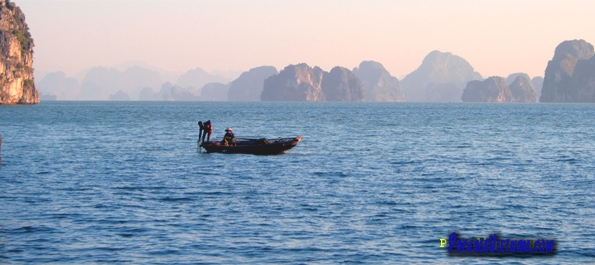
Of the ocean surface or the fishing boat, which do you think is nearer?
the ocean surface

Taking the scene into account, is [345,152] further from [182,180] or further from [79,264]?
[79,264]

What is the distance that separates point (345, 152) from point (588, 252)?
33.7 metres

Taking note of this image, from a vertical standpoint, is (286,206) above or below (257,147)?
below

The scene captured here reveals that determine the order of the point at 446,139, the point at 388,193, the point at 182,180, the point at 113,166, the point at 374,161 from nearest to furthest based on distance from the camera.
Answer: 1. the point at 388,193
2. the point at 182,180
3. the point at 113,166
4. the point at 374,161
5. the point at 446,139

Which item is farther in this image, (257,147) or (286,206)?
(257,147)

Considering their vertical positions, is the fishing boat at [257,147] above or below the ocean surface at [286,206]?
above

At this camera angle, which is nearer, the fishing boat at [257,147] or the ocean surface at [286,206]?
the ocean surface at [286,206]

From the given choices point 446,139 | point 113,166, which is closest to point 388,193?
point 113,166

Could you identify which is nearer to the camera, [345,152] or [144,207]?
[144,207]

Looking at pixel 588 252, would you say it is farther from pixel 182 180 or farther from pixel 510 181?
pixel 182 180

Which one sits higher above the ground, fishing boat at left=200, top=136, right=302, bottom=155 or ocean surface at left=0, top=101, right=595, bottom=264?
fishing boat at left=200, top=136, right=302, bottom=155

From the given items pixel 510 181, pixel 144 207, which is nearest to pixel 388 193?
pixel 510 181

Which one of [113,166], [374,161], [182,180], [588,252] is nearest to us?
[588,252]

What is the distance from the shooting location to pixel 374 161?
157 ft
